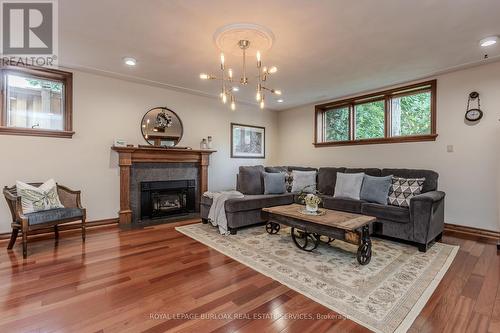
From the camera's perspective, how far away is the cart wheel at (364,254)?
103 inches

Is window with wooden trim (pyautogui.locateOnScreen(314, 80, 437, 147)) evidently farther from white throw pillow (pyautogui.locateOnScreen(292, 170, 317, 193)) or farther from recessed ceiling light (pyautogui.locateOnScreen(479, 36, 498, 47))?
recessed ceiling light (pyautogui.locateOnScreen(479, 36, 498, 47))

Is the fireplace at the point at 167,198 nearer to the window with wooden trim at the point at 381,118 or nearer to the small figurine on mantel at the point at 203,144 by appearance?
the small figurine on mantel at the point at 203,144

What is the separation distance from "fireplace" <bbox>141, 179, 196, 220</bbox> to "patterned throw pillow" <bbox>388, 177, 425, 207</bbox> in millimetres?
3643

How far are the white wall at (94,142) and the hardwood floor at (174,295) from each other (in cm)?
113

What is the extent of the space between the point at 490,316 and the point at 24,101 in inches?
227

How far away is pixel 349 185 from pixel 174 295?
3265 millimetres

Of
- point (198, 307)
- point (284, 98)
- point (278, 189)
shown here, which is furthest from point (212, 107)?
point (198, 307)

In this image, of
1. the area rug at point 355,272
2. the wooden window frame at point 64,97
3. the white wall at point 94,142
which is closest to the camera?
the area rug at point 355,272

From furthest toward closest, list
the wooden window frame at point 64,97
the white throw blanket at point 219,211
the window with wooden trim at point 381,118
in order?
the window with wooden trim at point 381,118
the white throw blanket at point 219,211
the wooden window frame at point 64,97

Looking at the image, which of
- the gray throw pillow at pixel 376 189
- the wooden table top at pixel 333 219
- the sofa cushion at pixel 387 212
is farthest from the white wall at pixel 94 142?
the sofa cushion at pixel 387 212

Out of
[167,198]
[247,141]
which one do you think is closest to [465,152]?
[247,141]

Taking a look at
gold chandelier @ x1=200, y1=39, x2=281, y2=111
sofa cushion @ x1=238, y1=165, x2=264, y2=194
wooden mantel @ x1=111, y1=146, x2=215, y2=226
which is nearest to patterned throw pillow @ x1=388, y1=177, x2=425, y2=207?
sofa cushion @ x1=238, y1=165, x2=264, y2=194

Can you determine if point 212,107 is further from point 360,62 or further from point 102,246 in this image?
point 102,246

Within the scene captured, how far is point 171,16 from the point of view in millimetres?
2420
